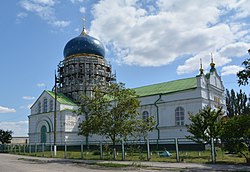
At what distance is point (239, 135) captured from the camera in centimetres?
1773

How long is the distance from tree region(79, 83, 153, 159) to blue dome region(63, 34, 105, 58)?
27.9 meters

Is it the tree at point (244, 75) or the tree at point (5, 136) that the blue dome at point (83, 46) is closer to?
the tree at point (5, 136)

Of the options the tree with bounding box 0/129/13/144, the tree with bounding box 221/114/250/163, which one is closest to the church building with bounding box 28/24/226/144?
the tree with bounding box 0/129/13/144

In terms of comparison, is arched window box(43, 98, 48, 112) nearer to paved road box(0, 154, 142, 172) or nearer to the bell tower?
the bell tower

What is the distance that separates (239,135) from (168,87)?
2263cm

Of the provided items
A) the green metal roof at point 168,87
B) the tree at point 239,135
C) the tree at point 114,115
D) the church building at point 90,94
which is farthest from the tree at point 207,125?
the green metal roof at point 168,87

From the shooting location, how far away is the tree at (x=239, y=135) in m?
17.5

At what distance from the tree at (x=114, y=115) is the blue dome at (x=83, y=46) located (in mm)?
27855

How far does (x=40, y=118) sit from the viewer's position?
4719 centimetres

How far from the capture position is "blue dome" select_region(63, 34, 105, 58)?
168 feet

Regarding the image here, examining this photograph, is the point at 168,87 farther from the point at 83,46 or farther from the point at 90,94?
the point at 83,46

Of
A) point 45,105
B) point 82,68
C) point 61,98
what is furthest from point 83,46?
point 45,105

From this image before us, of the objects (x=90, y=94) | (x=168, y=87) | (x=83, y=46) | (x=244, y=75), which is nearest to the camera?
(x=244, y=75)

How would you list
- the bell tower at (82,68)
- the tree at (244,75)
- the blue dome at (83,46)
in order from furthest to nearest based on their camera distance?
the blue dome at (83,46)
the bell tower at (82,68)
the tree at (244,75)
